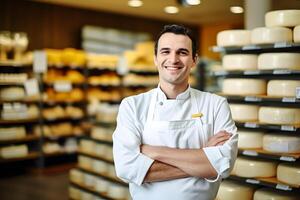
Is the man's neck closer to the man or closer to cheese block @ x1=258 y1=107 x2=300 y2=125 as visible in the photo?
the man

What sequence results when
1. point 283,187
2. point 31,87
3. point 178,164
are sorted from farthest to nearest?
point 31,87 < point 283,187 < point 178,164

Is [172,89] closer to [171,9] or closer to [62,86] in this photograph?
[62,86]

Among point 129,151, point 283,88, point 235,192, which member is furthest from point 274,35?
point 129,151

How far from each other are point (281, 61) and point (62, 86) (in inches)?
177

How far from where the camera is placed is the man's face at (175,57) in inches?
65.4

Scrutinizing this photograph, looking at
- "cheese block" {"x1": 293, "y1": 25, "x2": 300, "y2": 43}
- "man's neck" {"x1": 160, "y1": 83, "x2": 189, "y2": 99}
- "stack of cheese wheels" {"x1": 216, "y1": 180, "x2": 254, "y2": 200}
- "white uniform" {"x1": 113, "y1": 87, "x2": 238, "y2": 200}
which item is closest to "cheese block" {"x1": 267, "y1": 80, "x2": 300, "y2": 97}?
"cheese block" {"x1": 293, "y1": 25, "x2": 300, "y2": 43}

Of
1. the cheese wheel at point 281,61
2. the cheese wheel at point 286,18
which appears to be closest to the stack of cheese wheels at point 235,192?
the cheese wheel at point 281,61

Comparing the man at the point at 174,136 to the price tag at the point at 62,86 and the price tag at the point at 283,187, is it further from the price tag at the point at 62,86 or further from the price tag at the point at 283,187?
the price tag at the point at 62,86

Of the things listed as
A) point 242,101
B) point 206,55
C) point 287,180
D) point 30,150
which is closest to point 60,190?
point 30,150

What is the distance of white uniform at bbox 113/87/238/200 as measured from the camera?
1652mm

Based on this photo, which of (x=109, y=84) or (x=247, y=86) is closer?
(x=247, y=86)

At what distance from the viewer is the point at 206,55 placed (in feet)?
33.7

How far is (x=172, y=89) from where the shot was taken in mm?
1752

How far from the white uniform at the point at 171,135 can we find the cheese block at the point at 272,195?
1.62 m
